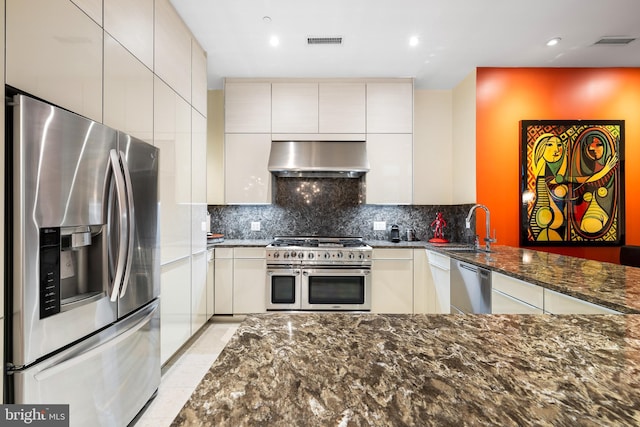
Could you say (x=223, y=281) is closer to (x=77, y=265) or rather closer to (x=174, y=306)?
(x=174, y=306)

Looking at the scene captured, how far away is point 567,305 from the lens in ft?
4.91

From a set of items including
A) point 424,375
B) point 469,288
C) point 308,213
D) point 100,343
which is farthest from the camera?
point 308,213

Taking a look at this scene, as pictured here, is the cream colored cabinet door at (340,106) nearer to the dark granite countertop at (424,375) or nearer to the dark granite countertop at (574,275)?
the dark granite countertop at (574,275)

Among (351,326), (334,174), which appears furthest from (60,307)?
(334,174)

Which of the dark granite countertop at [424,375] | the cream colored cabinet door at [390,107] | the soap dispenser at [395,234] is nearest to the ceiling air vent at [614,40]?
the cream colored cabinet door at [390,107]

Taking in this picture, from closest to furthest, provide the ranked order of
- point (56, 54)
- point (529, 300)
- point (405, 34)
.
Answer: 1. point (56, 54)
2. point (529, 300)
3. point (405, 34)

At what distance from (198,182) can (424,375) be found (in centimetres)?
271

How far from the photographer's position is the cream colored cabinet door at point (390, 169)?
3537 mm

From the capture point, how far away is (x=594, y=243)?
3156 millimetres

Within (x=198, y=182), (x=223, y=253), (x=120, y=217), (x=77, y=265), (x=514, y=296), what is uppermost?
(x=198, y=182)

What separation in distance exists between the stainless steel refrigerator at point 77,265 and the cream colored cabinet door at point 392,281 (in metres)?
2.20

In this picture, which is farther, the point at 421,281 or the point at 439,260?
the point at 421,281

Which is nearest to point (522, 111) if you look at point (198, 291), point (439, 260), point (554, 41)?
point (554, 41)

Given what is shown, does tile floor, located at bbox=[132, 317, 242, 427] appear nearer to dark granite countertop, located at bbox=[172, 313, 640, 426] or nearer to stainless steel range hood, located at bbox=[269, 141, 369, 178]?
dark granite countertop, located at bbox=[172, 313, 640, 426]
